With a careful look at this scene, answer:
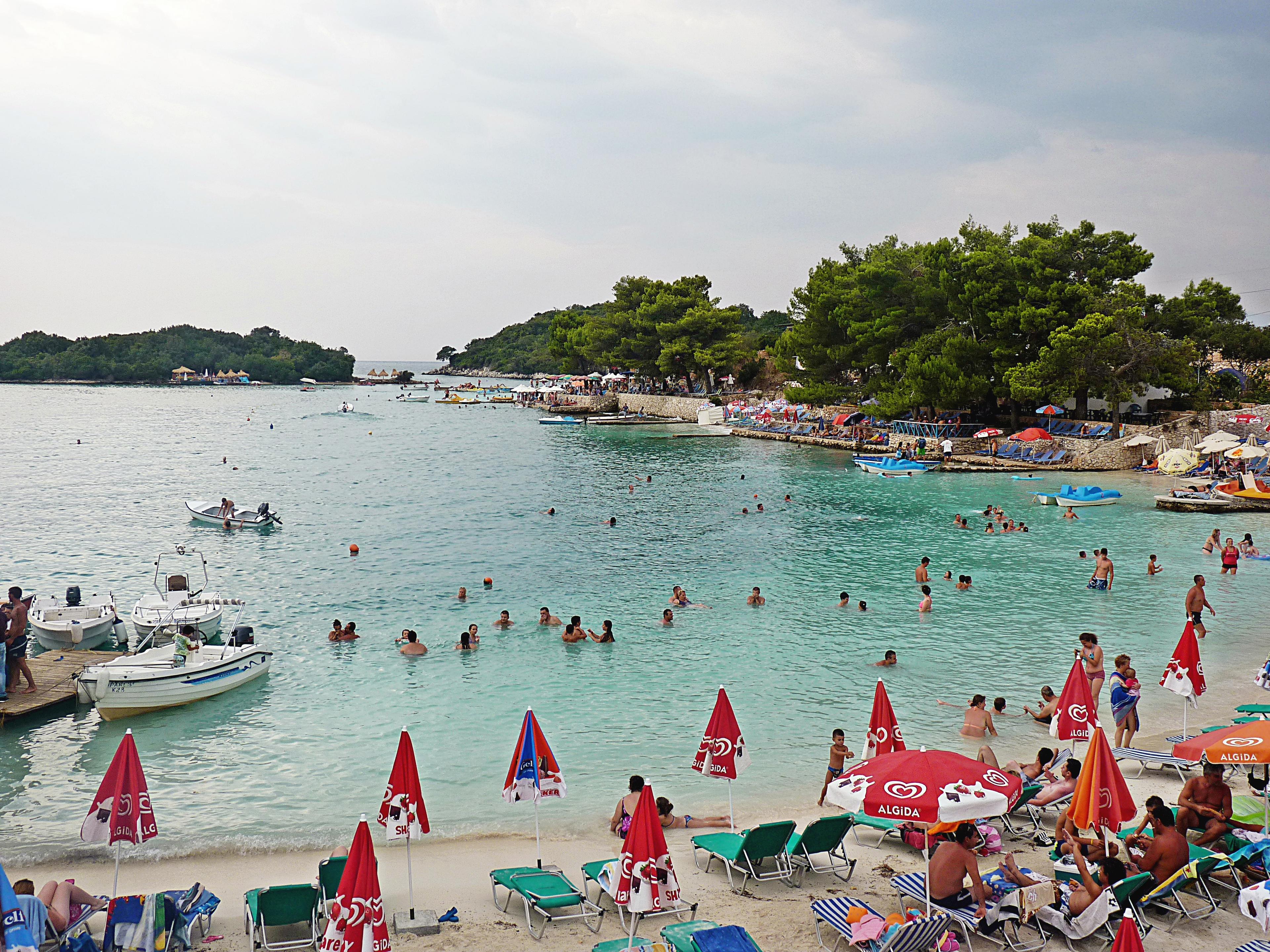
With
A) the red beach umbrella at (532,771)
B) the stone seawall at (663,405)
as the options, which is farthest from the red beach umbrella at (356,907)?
the stone seawall at (663,405)

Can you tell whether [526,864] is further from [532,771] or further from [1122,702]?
[1122,702]

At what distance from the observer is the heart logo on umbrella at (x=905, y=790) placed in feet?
23.3

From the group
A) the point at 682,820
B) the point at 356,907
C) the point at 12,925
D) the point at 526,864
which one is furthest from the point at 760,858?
the point at 12,925

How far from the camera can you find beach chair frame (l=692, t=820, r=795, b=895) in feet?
27.4

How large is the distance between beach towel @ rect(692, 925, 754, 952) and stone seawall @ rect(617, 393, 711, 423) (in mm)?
73467

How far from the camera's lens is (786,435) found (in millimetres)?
62531

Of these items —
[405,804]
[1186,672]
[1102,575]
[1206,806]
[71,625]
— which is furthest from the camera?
[1102,575]

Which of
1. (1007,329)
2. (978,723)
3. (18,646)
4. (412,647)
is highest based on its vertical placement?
(1007,329)

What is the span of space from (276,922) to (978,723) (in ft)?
31.4

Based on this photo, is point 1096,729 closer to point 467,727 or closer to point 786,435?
point 467,727

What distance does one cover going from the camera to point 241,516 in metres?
31.9

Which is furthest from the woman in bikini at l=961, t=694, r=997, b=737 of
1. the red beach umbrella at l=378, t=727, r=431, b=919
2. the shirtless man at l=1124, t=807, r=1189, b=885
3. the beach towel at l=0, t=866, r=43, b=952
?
the beach towel at l=0, t=866, r=43, b=952

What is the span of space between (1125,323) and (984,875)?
38.6 m

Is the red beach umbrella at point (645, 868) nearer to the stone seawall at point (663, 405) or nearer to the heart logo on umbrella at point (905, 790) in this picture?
the heart logo on umbrella at point (905, 790)
